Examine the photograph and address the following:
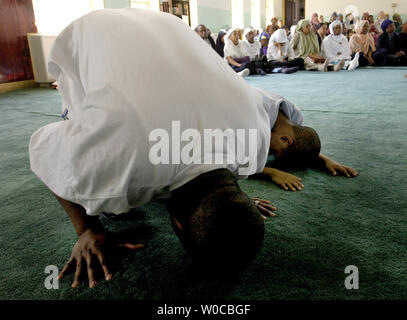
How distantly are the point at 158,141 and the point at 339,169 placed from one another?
3.77 feet

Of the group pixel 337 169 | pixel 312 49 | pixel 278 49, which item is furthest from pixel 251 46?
pixel 337 169

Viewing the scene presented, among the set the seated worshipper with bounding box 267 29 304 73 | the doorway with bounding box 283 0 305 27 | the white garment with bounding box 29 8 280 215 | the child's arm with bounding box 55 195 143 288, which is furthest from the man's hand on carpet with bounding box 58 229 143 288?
the doorway with bounding box 283 0 305 27

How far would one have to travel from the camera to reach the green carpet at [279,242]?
2.86ft

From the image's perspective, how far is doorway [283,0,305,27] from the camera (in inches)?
614

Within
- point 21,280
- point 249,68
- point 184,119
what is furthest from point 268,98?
point 249,68

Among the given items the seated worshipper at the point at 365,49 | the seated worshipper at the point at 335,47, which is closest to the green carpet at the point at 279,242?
the seated worshipper at the point at 335,47

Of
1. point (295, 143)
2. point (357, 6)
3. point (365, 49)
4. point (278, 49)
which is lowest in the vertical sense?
point (295, 143)

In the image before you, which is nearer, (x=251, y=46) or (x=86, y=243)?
(x=86, y=243)

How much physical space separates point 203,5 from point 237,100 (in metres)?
9.56

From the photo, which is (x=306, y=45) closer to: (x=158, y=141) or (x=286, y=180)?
(x=286, y=180)

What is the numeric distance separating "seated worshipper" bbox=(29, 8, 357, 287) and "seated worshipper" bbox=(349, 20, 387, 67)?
7.58 m

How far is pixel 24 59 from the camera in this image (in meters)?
5.69

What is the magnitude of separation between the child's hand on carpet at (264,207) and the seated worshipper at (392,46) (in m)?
7.61

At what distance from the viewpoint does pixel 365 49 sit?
7.46m
